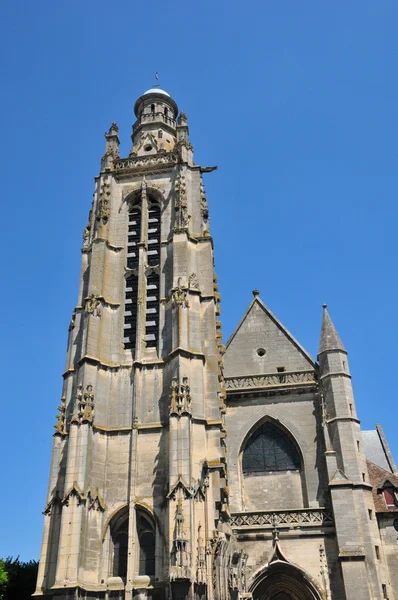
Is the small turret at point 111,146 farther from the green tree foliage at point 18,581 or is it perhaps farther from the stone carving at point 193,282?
the green tree foliage at point 18,581

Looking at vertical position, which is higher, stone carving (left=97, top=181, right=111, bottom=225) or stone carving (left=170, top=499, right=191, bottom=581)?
stone carving (left=97, top=181, right=111, bottom=225)

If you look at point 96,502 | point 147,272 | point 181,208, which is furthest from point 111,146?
point 96,502

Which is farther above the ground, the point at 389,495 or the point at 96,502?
the point at 389,495

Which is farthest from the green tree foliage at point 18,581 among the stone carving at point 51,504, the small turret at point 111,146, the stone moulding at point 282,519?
the small turret at point 111,146

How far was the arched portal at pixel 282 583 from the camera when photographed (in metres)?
19.3

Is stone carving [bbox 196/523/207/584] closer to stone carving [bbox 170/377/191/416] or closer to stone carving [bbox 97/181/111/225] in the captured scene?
stone carving [bbox 170/377/191/416]

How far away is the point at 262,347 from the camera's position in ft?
80.2

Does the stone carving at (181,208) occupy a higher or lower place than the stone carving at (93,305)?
higher

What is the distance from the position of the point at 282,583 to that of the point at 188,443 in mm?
6016

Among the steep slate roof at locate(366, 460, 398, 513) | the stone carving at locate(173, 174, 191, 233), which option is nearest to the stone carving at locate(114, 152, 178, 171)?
the stone carving at locate(173, 174, 191, 233)

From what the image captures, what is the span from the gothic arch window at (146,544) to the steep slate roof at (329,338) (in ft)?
29.2

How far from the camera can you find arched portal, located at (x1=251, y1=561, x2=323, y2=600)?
19328mm

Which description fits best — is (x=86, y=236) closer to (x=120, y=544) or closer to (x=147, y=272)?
(x=147, y=272)

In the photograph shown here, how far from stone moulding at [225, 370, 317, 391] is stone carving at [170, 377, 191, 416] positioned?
4.45 metres
